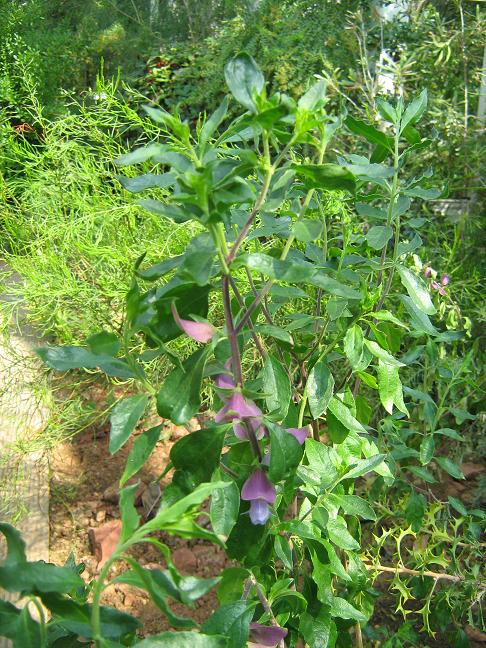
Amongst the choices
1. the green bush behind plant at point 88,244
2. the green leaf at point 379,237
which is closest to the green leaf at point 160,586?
→ the green leaf at point 379,237

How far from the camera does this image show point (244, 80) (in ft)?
2.41

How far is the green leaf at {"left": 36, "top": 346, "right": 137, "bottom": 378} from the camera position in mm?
741

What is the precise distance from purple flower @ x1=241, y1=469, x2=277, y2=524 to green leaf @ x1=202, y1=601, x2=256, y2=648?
10 centimetres

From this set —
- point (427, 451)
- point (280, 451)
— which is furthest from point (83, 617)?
point (427, 451)

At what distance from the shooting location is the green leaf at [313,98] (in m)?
0.76

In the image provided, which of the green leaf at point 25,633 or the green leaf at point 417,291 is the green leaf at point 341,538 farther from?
the green leaf at point 25,633

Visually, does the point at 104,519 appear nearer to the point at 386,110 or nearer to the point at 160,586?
the point at 386,110

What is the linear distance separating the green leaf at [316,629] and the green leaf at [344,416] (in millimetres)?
275

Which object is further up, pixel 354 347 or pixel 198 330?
pixel 198 330

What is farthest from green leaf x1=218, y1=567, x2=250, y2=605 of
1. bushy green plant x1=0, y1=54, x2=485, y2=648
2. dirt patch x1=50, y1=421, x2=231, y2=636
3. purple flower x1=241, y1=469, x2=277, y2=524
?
dirt patch x1=50, y1=421, x2=231, y2=636

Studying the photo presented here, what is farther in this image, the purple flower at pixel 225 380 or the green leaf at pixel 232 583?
the green leaf at pixel 232 583

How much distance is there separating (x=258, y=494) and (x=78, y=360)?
26 cm

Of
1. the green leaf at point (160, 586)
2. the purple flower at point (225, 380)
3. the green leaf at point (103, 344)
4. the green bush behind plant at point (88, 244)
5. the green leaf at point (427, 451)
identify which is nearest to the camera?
the green leaf at point (160, 586)

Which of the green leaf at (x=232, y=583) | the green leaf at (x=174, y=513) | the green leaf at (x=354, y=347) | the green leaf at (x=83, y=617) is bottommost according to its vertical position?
the green leaf at (x=232, y=583)
